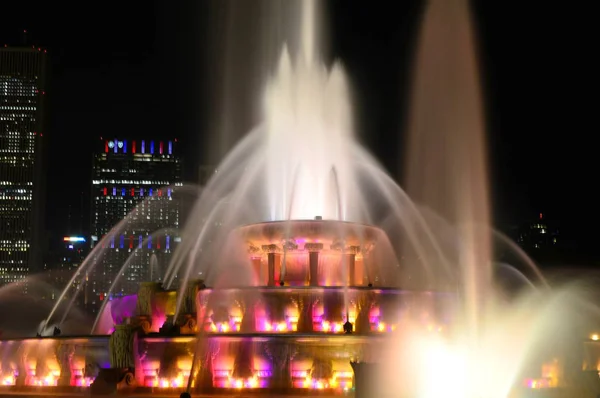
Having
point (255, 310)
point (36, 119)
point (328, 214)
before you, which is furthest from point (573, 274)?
point (36, 119)

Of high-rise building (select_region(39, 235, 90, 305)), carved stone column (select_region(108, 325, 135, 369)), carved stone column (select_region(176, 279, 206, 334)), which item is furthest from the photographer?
high-rise building (select_region(39, 235, 90, 305))

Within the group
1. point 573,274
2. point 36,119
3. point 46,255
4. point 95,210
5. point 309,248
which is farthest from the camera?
point 95,210

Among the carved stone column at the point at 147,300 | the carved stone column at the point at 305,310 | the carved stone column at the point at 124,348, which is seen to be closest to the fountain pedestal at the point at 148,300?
the carved stone column at the point at 147,300

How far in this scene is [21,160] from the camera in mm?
116812

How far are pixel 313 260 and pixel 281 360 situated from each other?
681cm

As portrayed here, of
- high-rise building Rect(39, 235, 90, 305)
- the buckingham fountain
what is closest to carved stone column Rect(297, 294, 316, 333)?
the buckingham fountain

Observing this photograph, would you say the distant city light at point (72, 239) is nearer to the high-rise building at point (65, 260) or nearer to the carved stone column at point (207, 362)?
the high-rise building at point (65, 260)

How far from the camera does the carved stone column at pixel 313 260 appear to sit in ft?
81.6

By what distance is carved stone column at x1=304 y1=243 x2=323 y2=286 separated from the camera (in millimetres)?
24875

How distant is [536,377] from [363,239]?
7990 mm

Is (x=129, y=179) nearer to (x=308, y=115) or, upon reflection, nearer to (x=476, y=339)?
(x=308, y=115)

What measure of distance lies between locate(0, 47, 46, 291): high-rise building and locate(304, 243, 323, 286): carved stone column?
8839 centimetres

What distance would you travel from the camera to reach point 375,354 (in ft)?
Result: 59.8

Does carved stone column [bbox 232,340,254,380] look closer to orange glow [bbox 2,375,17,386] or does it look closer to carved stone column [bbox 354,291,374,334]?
carved stone column [bbox 354,291,374,334]
